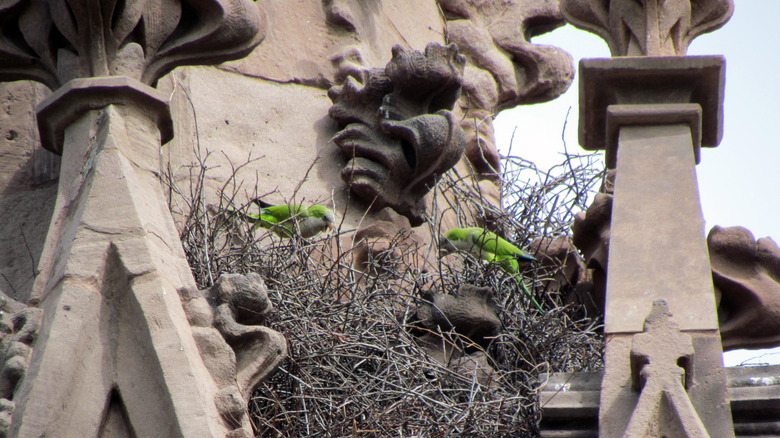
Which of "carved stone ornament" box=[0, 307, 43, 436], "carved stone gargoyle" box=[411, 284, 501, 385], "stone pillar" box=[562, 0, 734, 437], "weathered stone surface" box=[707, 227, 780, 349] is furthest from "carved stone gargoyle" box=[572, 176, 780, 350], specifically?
"carved stone ornament" box=[0, 307, 43, 436]

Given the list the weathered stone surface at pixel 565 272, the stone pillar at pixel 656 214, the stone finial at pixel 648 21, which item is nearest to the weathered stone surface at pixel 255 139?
the weathered stone surface at pixel 565 272

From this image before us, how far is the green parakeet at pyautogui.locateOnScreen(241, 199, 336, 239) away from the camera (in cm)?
428

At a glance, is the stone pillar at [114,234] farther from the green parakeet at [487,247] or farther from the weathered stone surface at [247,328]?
the green parakeet at [487,247]

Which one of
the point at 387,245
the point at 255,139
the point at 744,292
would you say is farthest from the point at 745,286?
the point at 255,139

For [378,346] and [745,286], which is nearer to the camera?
[745,286]

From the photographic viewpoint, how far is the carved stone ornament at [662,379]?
298 centimetres

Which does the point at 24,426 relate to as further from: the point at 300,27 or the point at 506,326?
the point at 300,27

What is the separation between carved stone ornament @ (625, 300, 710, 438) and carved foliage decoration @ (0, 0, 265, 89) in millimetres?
1222

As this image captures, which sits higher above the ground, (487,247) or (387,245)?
(487,247)

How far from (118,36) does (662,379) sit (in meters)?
1.45

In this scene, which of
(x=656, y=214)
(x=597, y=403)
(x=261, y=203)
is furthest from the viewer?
(x=261, y=203)

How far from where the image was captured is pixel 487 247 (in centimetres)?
462

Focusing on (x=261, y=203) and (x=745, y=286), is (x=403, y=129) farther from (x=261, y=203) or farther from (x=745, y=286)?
(x=745, y=286)

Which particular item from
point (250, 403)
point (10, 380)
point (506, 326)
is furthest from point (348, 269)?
point (10, 380)
